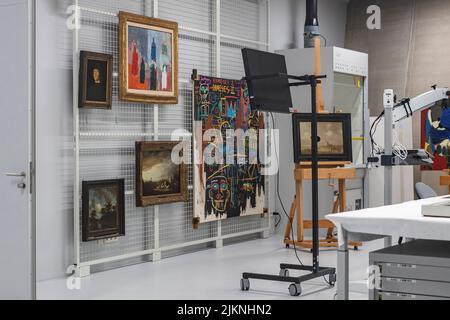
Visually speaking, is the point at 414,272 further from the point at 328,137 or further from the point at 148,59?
the point at 148,59

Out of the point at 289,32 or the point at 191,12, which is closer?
the point at 191,12

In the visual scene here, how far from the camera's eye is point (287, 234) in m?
6.90

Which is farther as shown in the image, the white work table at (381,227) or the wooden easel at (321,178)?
the wooden easel at (321,178)

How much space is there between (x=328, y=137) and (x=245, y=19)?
1955 mm

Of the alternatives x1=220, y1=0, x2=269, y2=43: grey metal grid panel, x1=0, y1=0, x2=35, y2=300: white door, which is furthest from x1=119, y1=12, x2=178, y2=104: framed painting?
x1=0, y1=0, x2=35, y2=300: white door

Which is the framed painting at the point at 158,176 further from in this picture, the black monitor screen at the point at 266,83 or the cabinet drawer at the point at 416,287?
the cabinet drawer at the point at 416,287

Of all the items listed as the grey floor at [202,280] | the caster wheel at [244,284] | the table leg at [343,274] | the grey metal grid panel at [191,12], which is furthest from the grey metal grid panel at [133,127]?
the table leg at [343,274]

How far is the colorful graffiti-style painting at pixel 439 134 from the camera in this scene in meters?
4.10

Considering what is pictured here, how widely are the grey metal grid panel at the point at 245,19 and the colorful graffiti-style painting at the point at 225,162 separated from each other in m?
0.67

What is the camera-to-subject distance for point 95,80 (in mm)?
5457

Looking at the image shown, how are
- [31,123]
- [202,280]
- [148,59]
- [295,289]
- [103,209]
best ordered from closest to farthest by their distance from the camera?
[31,123]
[295,289]
[202,280]
[103,209]
[148,59]

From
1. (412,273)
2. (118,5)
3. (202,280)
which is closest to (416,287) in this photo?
(412,273)

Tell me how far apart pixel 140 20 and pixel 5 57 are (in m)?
2.21

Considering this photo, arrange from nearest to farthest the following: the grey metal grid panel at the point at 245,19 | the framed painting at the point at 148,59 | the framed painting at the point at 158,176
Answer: the framed painting at the point at 148,59
the framed painting at the point at 158,176
the grey metal grid panel at the point at 245,19
